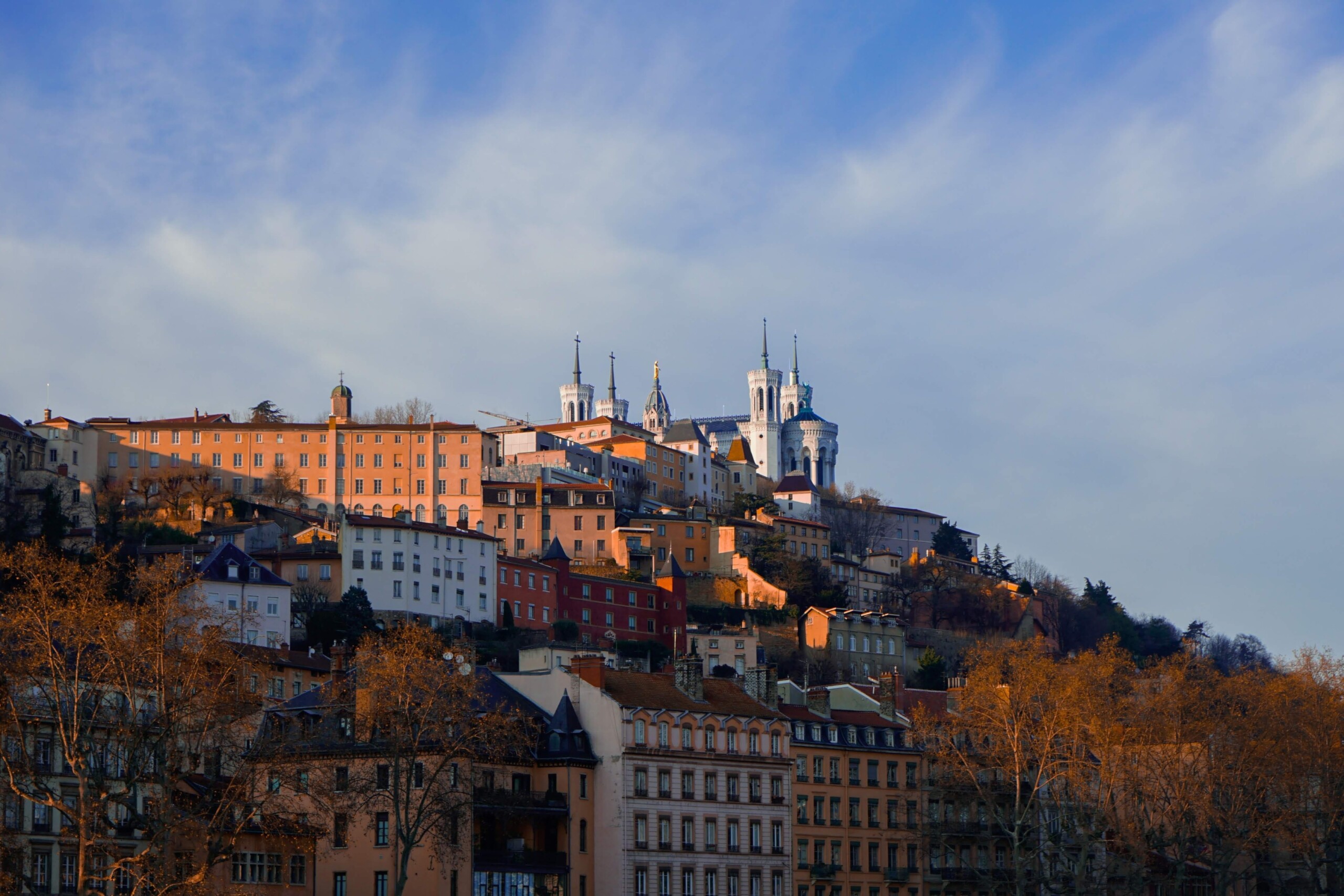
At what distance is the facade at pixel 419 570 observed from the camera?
4995 inches

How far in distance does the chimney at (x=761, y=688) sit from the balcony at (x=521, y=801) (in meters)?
14.4

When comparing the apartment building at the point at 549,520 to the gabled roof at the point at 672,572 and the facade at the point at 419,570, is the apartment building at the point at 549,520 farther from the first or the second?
the facade at the point at 419,570

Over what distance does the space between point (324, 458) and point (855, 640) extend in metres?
47.1

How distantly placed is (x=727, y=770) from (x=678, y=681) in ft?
14.2

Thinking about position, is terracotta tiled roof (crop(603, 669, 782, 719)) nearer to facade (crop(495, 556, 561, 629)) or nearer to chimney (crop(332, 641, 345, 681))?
chimney (crop(332, 641, 345, 681))

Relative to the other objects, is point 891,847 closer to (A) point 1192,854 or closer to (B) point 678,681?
(B) point 678,681

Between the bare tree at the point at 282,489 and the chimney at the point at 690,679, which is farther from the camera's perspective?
the bare tree at the point at 282,489

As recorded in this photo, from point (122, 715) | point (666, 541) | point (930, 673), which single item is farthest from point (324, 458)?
point (122, 715)

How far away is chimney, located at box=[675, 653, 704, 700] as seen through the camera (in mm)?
80938

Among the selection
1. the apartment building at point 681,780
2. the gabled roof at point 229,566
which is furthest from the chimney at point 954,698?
the gabled roof at point 229,566

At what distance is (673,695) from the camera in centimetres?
7975

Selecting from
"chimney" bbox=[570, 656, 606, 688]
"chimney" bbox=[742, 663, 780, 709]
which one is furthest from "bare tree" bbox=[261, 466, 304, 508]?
"chimney" bbox=[570, 656, 606, 688]

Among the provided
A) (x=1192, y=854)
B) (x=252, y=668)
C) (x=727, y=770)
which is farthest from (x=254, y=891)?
(x=1192, y=854)

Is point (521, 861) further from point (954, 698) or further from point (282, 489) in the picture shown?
point (282, 489)
